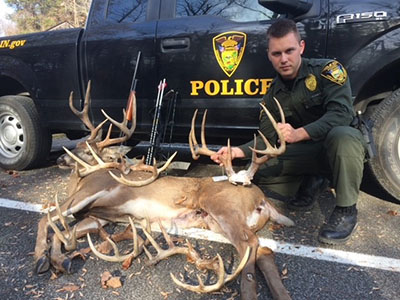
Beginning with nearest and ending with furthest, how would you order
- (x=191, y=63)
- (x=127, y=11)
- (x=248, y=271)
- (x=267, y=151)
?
(x=248, y=271), (x=267, y=151), (x=191, y=63), (x=127, y=11)

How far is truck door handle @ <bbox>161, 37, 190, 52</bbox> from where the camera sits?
390 centimetres

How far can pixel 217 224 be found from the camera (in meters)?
2.97

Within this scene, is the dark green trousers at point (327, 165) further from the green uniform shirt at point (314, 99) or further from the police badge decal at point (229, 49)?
the police badge decal at point (229, 49)

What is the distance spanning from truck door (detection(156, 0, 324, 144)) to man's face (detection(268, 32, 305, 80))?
1.22ft

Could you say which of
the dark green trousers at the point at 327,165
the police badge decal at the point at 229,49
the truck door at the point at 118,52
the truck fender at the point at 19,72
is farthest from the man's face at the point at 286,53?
the truck fender at the point at 19,72

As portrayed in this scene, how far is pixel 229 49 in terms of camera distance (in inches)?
146

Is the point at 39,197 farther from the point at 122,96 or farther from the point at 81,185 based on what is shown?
the point at 122,96

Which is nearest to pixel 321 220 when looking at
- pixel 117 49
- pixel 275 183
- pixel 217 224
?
pixel 275 183

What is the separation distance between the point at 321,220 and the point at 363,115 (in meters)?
1.16

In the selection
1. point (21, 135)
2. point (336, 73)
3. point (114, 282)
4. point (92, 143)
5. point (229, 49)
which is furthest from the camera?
point (21, 135)

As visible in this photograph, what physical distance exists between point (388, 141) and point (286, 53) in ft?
4.10

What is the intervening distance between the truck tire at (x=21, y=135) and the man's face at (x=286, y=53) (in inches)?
126

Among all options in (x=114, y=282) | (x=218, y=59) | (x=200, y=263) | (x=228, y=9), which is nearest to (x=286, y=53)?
(x=218, y=59)

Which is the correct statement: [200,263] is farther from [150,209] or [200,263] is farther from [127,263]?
[150,209]
